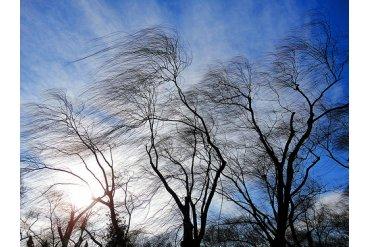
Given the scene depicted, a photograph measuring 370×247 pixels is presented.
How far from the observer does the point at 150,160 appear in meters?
8.77

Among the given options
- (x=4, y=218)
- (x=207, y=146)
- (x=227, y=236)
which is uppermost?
(x=207, y=146)

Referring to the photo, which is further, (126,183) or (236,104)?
(126,183)

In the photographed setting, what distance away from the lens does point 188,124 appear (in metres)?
8.83

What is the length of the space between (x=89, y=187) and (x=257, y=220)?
19.6 feet
